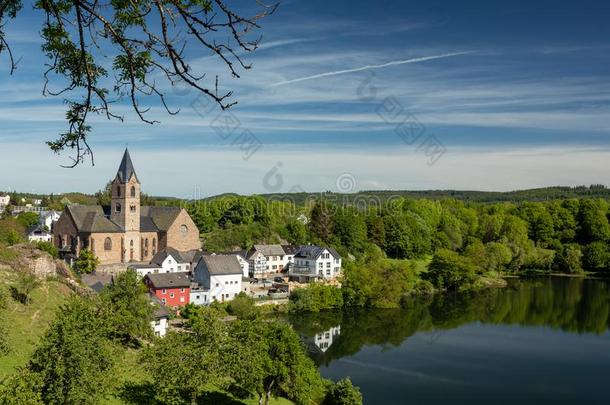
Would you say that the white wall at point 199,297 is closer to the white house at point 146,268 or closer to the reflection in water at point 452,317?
the white house at point 146,268

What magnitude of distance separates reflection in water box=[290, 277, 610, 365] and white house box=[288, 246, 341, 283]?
8.80 metres

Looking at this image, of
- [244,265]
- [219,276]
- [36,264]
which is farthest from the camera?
[244,265]

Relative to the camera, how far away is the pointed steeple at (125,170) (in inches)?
1695

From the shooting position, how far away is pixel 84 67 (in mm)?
3740

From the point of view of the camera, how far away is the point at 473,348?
32.6m

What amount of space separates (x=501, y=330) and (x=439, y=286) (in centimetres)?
1536

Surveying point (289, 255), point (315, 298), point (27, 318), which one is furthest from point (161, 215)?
point (27, 318)

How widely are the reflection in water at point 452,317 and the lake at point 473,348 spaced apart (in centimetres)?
7

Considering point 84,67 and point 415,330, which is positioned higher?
point 84,67

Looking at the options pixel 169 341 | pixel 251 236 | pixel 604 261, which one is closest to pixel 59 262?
pixel 169 341

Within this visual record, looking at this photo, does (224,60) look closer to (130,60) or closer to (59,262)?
(130,60)

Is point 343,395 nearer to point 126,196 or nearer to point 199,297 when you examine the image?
point 199,297

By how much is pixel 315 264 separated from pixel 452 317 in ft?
49.1

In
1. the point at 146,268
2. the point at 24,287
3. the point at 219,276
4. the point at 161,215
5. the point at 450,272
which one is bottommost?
the point at 450,272
